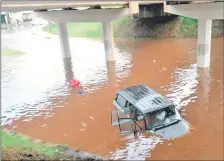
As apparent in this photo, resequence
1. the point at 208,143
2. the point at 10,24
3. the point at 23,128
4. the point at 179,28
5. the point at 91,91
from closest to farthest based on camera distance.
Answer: the point at 208,143
the point at 23,128
the point at 91,91
the point at 179,28
the point at 10,24

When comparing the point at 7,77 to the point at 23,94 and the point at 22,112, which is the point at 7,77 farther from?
the point at 22,112

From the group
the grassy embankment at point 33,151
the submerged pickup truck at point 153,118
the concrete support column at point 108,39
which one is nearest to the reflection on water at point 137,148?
the submerged pickup truck at point 153,118

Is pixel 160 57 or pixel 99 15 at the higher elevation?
pixel 99 15

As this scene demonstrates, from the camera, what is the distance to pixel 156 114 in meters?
11.2

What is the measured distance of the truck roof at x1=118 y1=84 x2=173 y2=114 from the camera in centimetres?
1124

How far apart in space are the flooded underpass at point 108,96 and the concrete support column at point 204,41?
745 millimetres

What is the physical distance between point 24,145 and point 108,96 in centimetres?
684

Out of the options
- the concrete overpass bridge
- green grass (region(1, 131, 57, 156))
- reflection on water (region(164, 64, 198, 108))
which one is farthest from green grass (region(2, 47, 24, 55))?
green grass (region(1, 131, 57, 156))

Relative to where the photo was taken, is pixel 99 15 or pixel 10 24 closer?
pixel 99 15

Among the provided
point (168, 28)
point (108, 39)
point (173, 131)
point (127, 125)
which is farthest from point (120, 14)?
point (173, 131)

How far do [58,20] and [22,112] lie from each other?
1364cm

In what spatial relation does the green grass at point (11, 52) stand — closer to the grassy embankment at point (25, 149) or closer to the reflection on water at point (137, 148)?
the grassy embankment at point (25, 149)

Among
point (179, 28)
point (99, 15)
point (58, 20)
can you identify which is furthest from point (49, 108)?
point (179, 28)

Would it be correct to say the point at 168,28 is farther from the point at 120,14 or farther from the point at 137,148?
the point at 137,148
